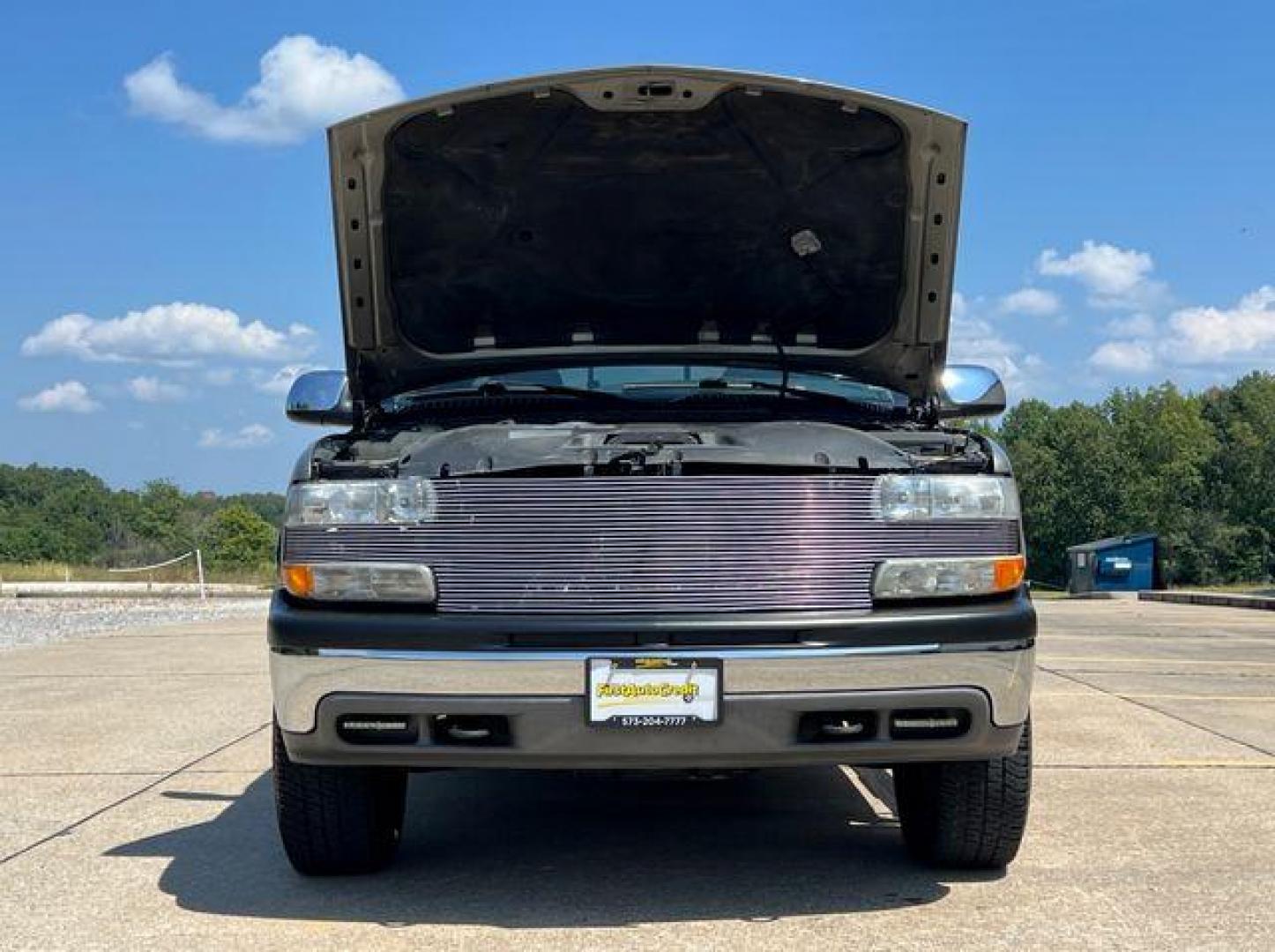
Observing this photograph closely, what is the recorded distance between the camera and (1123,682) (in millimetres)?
8789

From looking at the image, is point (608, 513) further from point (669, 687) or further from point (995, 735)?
point (995, 735)

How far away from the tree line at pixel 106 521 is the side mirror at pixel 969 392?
7716cm

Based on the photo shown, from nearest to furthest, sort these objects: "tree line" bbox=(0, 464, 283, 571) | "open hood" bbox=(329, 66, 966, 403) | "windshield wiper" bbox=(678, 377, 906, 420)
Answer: "open hood" bbox=(329, 66, 966, 403) → "windshield wiper" bbox=(678, 377, 906, 420) → "tree line" bbox=(0, 464, 283, 571)

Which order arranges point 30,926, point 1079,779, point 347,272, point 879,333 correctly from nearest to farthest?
point 30,926 → point 347,272 → point 879,333 → point 1079,779

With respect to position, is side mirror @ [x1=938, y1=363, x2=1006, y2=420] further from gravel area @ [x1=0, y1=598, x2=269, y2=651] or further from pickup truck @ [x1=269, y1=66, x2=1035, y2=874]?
gravel area @ [x1=0, y1=598, x2=269, y2=651]

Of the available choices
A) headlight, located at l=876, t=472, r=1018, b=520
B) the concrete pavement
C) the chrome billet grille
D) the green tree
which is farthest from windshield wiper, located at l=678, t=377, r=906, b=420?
the green tree

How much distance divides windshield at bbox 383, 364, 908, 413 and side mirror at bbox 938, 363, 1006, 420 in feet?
0.52

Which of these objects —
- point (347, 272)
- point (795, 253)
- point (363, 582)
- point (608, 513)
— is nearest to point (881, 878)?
point (608, 513)

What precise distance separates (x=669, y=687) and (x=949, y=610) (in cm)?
74

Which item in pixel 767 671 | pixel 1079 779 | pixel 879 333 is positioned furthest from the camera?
pixel 1079 779

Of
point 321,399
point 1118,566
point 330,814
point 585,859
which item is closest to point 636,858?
point 585,859

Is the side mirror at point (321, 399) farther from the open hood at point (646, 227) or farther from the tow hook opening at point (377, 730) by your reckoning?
the tow hook opening at point (377, 730)

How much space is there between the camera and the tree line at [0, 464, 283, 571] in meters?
81.8

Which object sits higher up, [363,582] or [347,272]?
[347,272]
